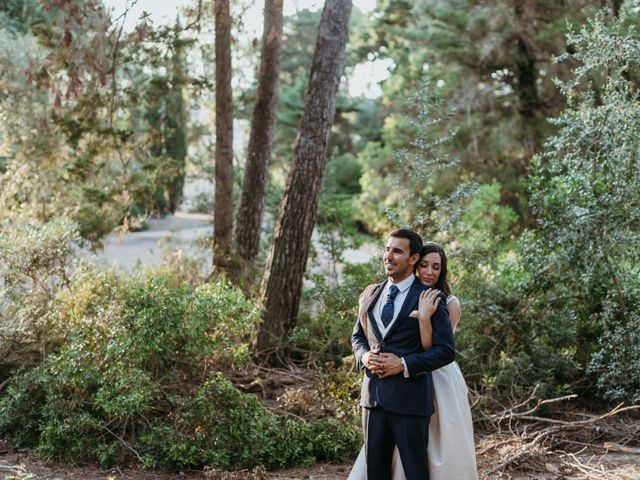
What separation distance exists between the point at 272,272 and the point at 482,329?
8.63ft

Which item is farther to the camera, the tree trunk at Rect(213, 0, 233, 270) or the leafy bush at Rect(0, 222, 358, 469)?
the tree trunk at Rect(213, 0, 233, 270)

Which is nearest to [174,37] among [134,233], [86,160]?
[86,160]

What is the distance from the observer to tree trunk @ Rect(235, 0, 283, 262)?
11.2 m

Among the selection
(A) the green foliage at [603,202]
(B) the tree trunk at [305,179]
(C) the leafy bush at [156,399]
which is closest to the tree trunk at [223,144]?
(B) the tree trunk at [305,179]

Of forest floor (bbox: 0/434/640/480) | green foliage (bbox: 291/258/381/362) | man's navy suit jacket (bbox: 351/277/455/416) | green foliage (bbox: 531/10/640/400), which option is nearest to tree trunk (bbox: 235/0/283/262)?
green foliage (bbox: 291/258/381/362)

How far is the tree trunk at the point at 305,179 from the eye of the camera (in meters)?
9.24

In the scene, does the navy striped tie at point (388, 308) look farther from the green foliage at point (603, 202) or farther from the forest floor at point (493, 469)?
the green foliage at point (603, 202)

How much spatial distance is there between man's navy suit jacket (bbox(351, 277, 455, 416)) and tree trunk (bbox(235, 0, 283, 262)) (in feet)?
24.3

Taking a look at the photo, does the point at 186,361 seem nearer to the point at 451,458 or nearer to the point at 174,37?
the point at 451,458

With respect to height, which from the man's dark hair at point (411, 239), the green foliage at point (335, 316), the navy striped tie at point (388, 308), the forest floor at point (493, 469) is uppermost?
the man's dark hair at point (411, 239)

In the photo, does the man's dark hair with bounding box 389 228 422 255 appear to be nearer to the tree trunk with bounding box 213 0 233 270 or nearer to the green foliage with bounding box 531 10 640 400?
the green foliage with bounding box 531 10 640 400

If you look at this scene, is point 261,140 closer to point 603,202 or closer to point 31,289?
point 31,289

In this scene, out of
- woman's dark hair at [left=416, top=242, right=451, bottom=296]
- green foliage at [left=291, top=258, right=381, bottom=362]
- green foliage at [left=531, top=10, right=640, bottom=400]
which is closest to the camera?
woman's dark hair at [left=416, top=242, right=451, bottom=296]

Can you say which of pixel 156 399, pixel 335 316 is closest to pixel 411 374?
pixel 156 399
